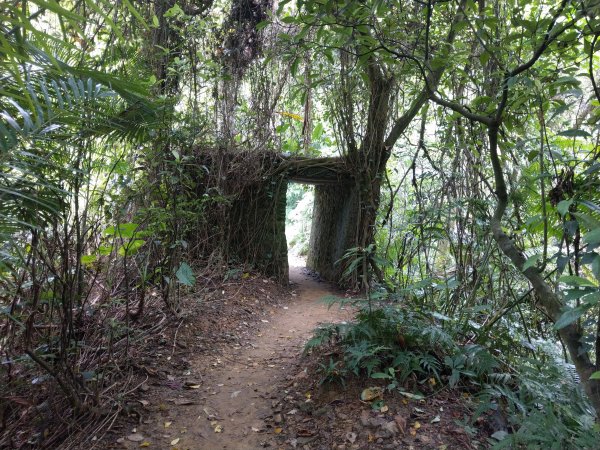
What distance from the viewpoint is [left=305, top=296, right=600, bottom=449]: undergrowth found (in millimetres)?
2293

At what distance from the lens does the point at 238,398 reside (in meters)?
3.21

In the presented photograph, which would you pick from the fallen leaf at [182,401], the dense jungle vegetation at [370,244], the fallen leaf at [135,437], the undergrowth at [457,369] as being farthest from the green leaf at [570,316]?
the fallen leaf at [182,401]

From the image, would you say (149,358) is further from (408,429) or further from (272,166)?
(272,166)

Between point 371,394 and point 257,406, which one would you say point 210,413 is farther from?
point 371,394

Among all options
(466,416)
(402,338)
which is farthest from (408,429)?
(402,338)

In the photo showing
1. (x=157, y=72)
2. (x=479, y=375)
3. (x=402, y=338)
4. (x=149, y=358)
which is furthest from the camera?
(x=157, y=72)

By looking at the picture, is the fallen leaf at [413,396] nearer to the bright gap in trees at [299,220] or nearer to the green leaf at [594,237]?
the green leaf at [594,237]

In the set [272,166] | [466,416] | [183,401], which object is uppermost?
[272,166]

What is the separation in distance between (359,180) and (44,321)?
15.2 ft

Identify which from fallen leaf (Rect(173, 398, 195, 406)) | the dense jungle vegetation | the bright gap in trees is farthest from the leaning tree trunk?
the bright gap in trees

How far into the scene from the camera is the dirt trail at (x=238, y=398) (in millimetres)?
2703

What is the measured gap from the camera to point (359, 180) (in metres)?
6.48

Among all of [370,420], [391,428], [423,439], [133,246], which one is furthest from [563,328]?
[133,246]

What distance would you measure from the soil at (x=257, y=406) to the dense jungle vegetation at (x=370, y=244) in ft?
0.59
